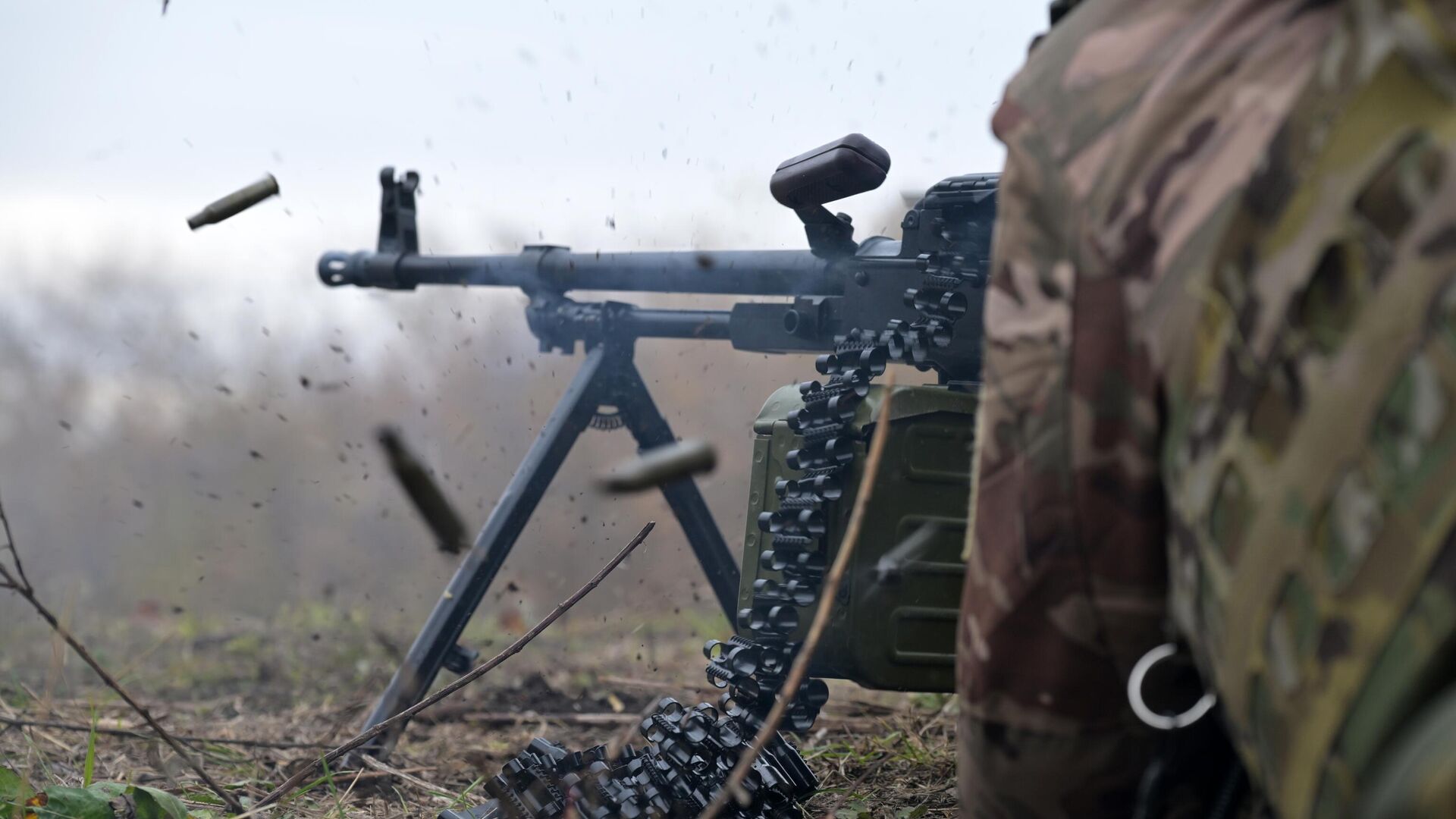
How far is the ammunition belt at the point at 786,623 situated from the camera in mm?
2367

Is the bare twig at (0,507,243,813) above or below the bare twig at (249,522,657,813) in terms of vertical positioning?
above

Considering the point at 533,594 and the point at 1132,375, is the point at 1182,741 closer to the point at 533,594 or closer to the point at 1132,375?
the point at 1132,375

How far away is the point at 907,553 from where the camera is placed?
265 cm

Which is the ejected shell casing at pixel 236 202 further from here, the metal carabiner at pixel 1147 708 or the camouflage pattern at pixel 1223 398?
the metal carabiner at pixel 1147 708

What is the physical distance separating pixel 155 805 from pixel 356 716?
1953 millimetres

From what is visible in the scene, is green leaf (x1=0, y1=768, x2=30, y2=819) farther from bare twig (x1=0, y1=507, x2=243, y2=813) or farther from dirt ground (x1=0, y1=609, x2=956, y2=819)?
bare twig (x1=0, y1=507, x2=243, y2=813)

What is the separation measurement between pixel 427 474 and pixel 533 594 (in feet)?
22.2

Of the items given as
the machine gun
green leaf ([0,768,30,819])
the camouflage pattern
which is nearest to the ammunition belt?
the machine gun

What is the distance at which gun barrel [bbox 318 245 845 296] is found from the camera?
11.2 feet

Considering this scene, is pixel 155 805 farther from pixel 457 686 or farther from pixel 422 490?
pixel 422 490

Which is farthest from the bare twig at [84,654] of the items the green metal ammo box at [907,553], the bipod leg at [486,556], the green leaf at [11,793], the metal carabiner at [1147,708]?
the metal carabiner at [1147,708]

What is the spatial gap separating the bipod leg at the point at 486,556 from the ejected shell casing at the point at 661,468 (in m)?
1.90

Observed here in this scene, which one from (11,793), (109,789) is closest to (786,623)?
(109,789)

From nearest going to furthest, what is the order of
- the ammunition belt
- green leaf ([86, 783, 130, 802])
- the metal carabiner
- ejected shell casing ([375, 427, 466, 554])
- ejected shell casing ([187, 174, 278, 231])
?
1. the metal carabiner
2. ejected shell casing ([375, 427, 466, 554])
3. green leaf ([86, 783, 130, 802])
4. the ammunition belt
5. ejected shell casing ([187, 174, 278, 231])
